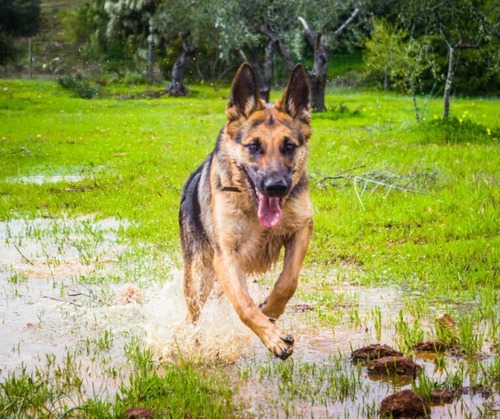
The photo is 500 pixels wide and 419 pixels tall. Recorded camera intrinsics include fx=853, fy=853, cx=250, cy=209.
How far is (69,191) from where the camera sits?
14.3 m

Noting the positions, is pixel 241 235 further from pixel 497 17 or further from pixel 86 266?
pixel 497 17

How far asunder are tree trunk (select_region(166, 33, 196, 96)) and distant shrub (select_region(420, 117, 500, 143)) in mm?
26908

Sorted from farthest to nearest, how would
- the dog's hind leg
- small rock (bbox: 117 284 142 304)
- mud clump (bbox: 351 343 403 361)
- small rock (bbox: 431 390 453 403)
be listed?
small rock (bbox: 117 284 142 304) → the dog's hind leg → mud clump (bbox: 351 343 403 361) → small rock (bbox: 431 390 453 403)

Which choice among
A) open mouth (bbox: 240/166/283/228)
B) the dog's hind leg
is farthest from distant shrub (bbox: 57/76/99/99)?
open mouth (bbox: 240/166/283/228)

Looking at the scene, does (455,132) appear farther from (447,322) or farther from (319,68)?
(319,68)

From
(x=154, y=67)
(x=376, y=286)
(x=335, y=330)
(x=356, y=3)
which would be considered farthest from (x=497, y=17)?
(x=154, y=67)

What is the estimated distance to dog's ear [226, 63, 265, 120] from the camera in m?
6.15

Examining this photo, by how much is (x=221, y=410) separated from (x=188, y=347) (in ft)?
5.24

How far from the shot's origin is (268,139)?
19.5 feet

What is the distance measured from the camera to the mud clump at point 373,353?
228 inches

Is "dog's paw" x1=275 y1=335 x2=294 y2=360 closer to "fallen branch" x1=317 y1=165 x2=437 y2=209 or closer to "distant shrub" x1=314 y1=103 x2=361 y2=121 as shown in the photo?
"fallen branch" x1=317 y1=165 x2=437 y2=209

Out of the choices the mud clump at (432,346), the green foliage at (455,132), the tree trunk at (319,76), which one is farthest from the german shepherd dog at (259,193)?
the tree trunk at (319,76)

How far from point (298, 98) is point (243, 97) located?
0.40 meters

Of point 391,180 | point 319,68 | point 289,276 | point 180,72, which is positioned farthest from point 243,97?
point 180,72
